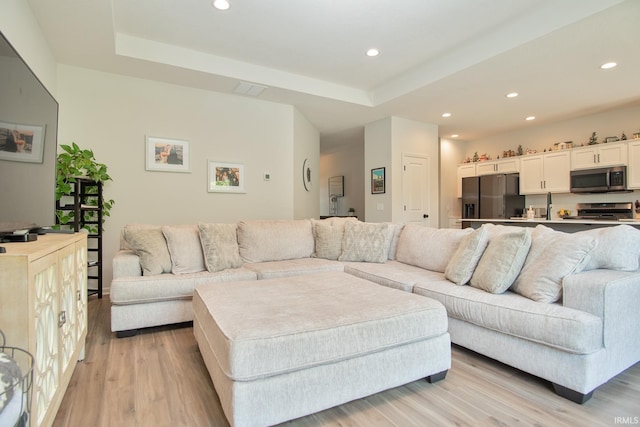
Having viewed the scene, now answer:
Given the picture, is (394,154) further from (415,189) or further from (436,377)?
(436,377)

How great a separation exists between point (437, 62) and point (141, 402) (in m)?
4.32

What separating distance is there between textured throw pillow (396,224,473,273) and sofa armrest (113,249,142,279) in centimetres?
244

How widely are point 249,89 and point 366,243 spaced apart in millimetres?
2621

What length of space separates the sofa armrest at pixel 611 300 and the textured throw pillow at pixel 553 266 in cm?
7

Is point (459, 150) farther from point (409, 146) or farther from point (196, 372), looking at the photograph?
point (196, 372)

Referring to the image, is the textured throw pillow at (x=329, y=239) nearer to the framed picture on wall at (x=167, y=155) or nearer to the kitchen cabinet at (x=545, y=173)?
the framed picture on wall at (x=167, y=155)

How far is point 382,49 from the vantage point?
373cm

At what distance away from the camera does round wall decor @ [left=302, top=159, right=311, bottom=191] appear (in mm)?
5580

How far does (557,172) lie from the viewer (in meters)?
5.52

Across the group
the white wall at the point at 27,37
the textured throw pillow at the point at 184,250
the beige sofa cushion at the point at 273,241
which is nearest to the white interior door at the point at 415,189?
the beige sofa cushion at the point at 273,241

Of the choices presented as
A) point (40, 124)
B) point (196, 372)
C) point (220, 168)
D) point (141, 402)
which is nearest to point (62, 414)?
point (141, 402)

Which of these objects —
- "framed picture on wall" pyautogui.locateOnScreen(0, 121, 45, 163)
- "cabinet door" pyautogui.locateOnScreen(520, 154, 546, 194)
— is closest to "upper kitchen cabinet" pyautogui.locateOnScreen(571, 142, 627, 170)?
"cabinet door" pyautogui.locateOnScreen(520, 154, 546, 194)

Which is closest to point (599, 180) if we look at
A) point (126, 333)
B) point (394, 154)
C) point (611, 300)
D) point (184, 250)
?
point (394, 154)

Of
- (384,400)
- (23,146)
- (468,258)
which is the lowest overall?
(384,400)
